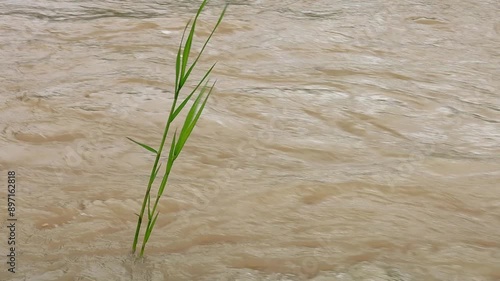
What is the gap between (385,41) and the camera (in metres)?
3.68

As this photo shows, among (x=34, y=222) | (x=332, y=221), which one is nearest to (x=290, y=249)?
(x=332, y=221)

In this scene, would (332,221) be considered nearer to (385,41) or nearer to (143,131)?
(143,131)

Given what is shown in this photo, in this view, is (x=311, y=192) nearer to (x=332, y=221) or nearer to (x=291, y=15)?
(x=332, y=221)

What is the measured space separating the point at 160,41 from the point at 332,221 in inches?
72.9

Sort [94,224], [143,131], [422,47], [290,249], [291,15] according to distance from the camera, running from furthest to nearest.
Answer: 1. [291,15]
2. [422,47]
3. [143,131]
4. [94,224]
5. [290,249]

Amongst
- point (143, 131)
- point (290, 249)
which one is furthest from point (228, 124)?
point (290, 249)

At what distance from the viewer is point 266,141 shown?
2621 millimetres

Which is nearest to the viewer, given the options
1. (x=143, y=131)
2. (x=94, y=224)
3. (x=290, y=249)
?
(x=290, y=249)

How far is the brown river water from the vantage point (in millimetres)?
1790

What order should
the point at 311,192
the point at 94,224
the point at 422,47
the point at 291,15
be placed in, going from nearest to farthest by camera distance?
the point at 94,224 < the point at 311,192 < the point at 422,47 < the point at 291,15

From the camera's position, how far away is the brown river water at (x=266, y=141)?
5.87 ft

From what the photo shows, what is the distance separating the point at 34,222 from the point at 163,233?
0.33 m

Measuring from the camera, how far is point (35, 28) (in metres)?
3.79

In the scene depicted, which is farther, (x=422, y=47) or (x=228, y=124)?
(x=422, y=47)
